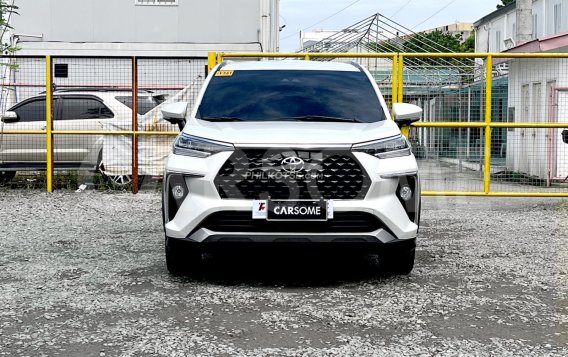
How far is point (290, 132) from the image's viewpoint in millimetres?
6477

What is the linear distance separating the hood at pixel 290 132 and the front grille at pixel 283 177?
11 cm

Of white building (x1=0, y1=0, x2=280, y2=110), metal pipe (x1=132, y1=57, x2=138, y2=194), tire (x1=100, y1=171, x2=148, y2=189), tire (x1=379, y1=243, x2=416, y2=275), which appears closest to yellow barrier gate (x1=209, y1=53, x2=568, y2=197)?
metal pipe (x1=132, y1=57, x2=138, y2=194)

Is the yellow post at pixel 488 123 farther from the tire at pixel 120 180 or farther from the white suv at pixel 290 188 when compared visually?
the white suv at pixel 290 188

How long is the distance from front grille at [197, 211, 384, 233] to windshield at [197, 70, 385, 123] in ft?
3.94

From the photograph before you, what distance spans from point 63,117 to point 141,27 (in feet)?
33.2

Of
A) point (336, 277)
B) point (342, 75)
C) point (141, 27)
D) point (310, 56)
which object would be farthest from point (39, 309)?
point (141, 27)

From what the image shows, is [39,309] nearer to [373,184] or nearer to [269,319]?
[269,319]

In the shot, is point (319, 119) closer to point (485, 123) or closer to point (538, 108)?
point (485, 123)

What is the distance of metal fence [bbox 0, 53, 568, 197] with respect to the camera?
12359mm

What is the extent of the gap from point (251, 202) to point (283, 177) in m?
0.31

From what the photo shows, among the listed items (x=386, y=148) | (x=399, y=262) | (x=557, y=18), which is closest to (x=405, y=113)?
(x=386, y=148)

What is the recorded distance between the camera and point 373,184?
6.29 meters

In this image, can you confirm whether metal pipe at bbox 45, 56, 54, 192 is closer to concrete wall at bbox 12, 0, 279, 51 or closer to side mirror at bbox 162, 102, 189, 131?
side mirror at bbox 162, 102, 189, 131

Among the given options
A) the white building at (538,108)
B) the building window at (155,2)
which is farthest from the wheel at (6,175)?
the building window at (155,2)
